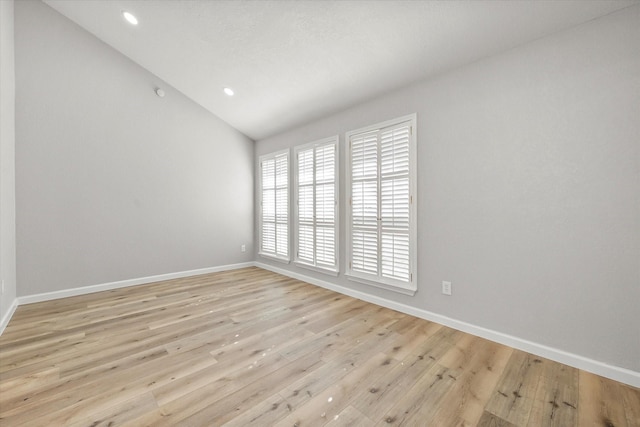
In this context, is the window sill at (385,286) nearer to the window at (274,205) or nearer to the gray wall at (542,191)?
the gray wall at (542,191)

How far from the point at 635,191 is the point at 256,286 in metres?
3.88

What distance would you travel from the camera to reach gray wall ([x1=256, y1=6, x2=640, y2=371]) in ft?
5.89

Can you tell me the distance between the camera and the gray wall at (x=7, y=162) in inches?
102

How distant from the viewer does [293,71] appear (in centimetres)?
312

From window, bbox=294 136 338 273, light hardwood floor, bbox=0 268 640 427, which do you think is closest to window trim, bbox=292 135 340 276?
window, bbox=294 136 338 273

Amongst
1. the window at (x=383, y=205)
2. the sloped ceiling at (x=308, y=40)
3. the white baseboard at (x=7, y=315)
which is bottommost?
the white baseboard at (x=7, y=315)

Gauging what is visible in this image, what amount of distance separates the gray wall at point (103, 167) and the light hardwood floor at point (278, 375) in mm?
992

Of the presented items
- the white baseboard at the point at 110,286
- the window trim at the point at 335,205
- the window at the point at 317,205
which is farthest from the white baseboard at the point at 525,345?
the white baseboard at the point at 110,286

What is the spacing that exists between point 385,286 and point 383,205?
0.93 m

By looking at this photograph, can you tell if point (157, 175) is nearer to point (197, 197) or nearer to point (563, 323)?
point (197, 197)

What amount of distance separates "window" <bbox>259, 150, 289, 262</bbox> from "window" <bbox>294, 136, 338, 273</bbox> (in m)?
0.30

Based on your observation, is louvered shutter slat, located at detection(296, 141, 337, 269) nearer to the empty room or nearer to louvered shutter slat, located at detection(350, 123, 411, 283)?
the empty room

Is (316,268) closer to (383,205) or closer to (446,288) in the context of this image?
(383,205)

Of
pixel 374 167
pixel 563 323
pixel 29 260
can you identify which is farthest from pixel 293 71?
pixel 29 260
